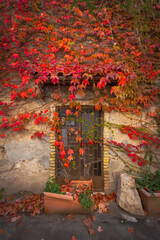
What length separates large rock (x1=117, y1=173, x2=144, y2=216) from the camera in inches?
114

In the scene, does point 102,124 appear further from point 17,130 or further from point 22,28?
point 22,28

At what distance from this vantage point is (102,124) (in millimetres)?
3889

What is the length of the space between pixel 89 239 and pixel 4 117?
343cm

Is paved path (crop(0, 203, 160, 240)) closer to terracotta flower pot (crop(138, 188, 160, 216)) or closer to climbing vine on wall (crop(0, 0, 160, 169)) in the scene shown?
terracotta flower pot (crop(138, 188, 160, 216))

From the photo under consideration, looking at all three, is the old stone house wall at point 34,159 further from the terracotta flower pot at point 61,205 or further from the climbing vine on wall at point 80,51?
the terracotta flower pot at point 61,205

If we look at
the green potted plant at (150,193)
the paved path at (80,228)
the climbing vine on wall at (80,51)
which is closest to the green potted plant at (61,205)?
the paved path at (80,228)

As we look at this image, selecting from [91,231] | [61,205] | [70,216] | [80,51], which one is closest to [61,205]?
[61,205]

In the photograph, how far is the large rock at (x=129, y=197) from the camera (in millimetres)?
2904

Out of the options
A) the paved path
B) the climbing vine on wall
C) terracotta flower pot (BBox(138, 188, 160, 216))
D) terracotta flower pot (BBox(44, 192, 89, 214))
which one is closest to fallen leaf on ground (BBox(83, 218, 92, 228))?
the paved path

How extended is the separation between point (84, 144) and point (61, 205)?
160cm

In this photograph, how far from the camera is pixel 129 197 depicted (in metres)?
2.98

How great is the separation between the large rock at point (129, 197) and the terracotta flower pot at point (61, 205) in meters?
0.82

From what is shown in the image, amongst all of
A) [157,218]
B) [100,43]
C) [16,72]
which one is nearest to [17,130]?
[16,72]

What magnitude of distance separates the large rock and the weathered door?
81 cm
